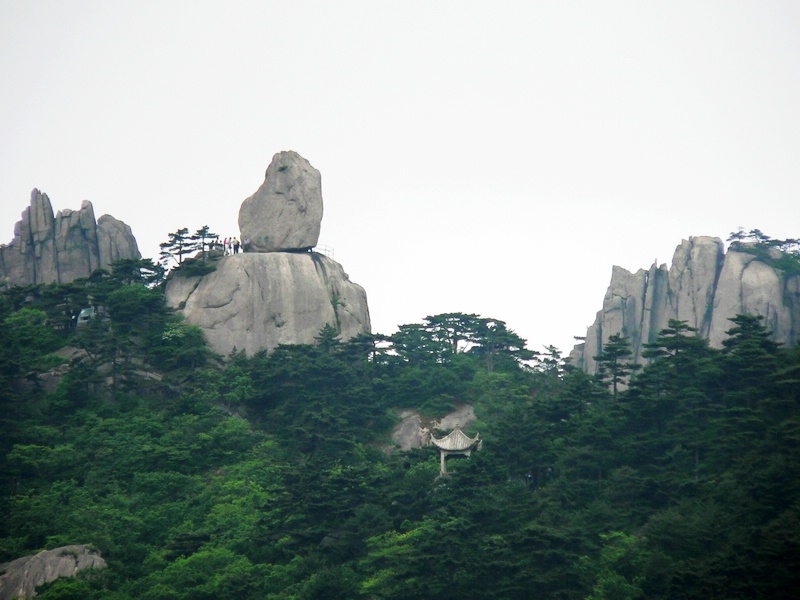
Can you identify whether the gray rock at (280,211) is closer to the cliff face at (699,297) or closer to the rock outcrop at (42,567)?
the cliff face at (699,297)

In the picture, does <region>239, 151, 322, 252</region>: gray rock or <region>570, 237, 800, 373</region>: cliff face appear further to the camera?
<region>239, 151, 322, 252</region>: gray rock

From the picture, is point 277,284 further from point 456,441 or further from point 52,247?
point 456,441

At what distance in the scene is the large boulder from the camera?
48.8 m

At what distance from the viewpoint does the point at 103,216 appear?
186 ft

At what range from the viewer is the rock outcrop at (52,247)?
5394cm

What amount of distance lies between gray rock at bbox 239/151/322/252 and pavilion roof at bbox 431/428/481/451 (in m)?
16.3

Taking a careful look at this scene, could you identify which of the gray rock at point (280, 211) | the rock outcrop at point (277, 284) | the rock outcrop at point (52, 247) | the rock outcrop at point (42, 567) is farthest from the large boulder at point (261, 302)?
the rock outcrop at point (42, 567)

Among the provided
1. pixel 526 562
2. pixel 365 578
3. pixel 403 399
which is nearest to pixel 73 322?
pixel 403 399

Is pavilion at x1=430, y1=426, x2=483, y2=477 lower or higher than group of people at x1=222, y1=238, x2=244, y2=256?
lower

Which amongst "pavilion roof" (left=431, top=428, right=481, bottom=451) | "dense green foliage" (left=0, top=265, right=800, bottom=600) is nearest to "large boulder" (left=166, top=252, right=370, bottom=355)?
"dense green foliage" (left=0, top=265, right=800, bottom=600)

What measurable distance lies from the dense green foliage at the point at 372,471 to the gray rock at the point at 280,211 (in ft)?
21.6

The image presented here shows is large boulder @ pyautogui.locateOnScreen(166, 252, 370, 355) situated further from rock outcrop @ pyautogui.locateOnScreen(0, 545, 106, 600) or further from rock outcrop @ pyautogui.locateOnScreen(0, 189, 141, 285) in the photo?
rock outcrop @ pyautogui.locateOnScreen(0, 545, 106, 600)

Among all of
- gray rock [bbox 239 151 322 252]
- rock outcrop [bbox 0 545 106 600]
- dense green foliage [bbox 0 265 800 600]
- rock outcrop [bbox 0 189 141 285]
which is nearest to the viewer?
dense green foliage [bbox 0 265 800 600]

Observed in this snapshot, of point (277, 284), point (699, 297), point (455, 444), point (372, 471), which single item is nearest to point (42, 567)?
point (372, 471)
